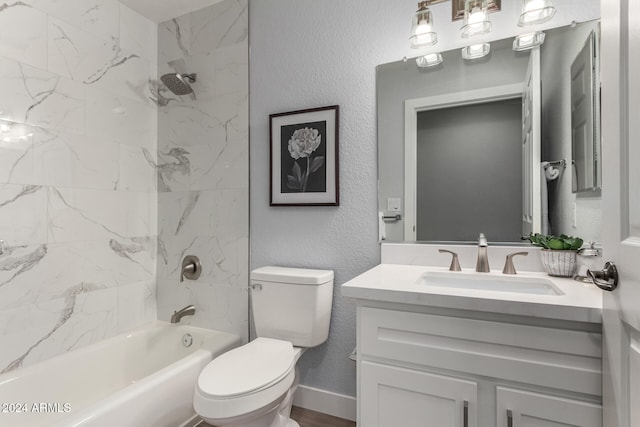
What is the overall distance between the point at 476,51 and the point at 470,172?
56 centimetres

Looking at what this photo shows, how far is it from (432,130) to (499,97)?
0.31 m

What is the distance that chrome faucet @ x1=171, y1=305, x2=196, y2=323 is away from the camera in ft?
6.93

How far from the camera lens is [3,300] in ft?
5.17

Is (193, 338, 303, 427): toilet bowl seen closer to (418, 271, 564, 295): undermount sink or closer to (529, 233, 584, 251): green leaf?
(418, 271, 564, 295): undermount sink

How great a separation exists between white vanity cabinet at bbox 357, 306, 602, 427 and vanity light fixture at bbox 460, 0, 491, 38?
1245mm

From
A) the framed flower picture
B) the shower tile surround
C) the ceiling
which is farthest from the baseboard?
the ceiling

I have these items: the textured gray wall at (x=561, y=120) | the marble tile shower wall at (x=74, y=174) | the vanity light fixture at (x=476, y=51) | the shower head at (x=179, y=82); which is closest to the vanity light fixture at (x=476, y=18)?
the vanity light fixture at (x=476, y=51)

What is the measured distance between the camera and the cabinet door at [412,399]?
A: 3.49 ft

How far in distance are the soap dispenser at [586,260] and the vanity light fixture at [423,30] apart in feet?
3.67

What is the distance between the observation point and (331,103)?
1849 millimetres

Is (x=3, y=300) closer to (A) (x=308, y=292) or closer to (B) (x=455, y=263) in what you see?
(A) (x=308, y=292)

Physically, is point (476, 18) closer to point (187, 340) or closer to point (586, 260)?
point (586, 260)

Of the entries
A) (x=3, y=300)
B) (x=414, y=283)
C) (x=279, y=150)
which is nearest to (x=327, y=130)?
(x=279, y=150)

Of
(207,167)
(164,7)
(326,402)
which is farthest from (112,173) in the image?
(326,402)
